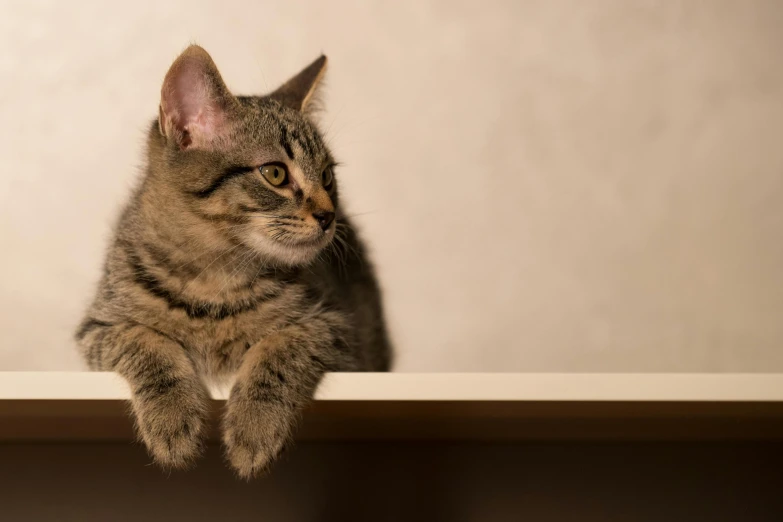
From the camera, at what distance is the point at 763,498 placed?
1.23m

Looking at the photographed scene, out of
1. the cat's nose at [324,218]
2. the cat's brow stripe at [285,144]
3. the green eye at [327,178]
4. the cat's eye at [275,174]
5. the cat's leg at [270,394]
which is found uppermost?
the cat's brow stripe at [285,144]

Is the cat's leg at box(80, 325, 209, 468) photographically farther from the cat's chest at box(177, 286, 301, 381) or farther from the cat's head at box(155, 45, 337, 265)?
the cat's head at box(155, 45, 337, 265)

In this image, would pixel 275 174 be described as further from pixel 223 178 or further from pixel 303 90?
pixel 303 90

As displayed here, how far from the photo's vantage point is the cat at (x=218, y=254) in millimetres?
823

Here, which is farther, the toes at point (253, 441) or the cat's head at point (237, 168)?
the cat's head at point (237, 168)

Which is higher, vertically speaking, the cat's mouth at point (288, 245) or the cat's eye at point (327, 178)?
the cat's eye at point (327, 178)

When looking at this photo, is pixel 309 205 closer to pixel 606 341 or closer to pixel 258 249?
pixel 258 249

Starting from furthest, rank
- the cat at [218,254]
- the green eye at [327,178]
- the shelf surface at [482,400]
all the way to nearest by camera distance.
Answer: the green eye at [327,178], the cat at [218,254], the shelf surface at [482,400]

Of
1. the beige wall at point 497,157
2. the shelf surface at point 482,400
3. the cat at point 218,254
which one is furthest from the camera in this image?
the beige wall at point 497,157

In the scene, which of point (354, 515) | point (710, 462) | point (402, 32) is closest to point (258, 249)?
point (354, 515)

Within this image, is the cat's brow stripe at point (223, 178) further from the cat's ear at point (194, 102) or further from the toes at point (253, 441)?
the toes at point (253, 441)

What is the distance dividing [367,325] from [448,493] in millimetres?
341

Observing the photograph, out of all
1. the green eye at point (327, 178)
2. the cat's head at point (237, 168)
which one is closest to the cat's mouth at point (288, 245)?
the cat's head at point (237, 168)

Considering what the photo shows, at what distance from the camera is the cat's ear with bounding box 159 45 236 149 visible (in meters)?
0.85
